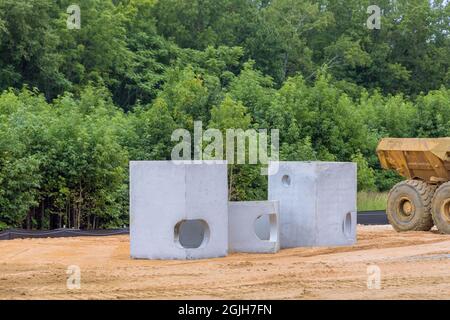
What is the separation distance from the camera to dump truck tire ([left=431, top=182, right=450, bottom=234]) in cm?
2238

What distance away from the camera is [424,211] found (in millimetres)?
23281

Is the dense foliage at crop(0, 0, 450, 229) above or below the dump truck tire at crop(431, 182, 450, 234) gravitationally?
above

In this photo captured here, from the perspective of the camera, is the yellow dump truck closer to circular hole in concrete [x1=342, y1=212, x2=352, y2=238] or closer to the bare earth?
the bare earth

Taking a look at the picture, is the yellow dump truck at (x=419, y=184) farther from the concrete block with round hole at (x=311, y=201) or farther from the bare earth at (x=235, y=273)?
the concrete block with round hole at (x=311, y=201)

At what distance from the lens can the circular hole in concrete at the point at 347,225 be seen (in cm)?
2028

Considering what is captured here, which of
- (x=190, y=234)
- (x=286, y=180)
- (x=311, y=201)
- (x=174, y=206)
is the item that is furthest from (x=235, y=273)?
(x=286, y=180)

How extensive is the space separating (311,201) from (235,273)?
4.18 m

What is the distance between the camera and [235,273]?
1567 centimetres

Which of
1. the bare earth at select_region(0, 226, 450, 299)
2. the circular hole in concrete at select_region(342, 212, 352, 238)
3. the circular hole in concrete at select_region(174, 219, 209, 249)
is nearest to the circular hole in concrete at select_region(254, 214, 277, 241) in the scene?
the bare earth at select_region(0, 226, 450, 299)

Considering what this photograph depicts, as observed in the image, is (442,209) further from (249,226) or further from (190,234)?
(190,234)

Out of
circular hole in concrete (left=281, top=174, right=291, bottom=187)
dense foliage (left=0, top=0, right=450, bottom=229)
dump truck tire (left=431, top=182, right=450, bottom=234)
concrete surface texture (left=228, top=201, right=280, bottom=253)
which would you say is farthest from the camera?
dense foliage (left=0, top=0, right=450, bottom=229)

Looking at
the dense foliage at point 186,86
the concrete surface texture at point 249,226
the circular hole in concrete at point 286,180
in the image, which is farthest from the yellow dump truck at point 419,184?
the dense foliage at point 186,86

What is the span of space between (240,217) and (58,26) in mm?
28310

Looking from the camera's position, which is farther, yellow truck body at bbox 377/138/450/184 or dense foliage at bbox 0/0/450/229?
dense foliage at bbox 0/0/450/229
